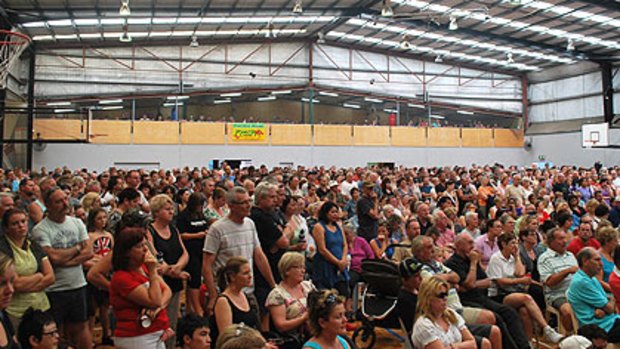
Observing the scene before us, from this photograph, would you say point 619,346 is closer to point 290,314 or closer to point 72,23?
point 290,314

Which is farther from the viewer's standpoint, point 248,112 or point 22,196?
point 248,112

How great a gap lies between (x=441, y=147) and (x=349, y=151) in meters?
4.66

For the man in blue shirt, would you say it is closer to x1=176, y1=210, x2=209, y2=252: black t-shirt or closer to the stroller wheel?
the stroller wheel

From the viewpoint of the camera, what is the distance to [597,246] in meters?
5.74

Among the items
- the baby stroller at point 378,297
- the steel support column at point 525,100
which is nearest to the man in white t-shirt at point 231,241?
the baby stroller at point 378,297

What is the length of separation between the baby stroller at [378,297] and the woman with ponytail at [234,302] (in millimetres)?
1678

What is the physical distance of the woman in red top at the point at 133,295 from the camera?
9.57 ft

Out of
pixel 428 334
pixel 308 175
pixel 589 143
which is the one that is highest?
pixel 589 143

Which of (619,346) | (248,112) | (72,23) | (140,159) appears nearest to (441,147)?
(248,112)

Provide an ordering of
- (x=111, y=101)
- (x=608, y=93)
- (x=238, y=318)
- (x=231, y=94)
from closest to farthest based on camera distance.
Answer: (x=238, y=318), (x=111, y=101), (x=231, y=94), (x=608, y=93)

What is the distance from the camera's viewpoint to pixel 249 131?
20.2m

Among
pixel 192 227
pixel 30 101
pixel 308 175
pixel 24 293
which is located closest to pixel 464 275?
pixel 192 227

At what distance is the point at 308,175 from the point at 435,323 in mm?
8800

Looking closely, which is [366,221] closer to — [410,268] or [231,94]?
[410,268]
